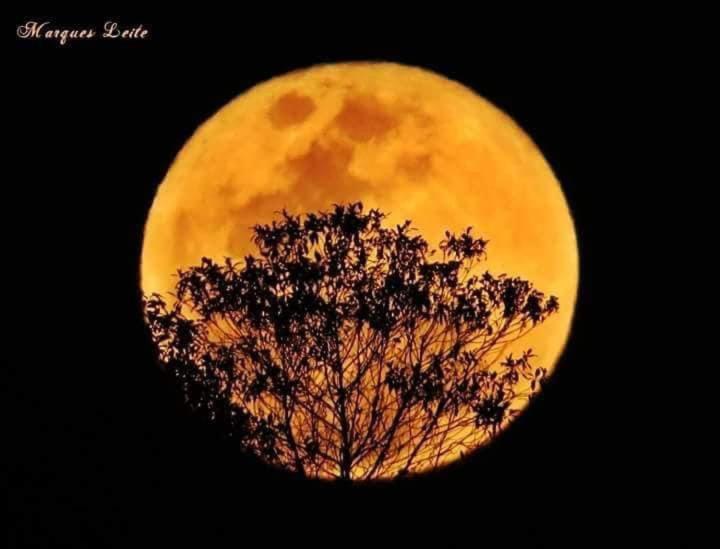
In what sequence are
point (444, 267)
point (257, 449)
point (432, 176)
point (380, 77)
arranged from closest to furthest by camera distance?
1. point (444, 267)
2. point (257, 449)
3. point (432, 176)
4. point (380, 77)

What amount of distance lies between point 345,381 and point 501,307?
85.8 inches

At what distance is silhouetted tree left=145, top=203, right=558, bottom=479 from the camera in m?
13.2

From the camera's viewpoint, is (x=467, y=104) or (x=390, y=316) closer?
(x=390, y=316)

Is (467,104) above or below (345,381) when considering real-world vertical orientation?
above

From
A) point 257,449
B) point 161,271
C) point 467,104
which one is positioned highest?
point 467,104

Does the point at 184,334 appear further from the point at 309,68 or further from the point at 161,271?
the point at 309,68

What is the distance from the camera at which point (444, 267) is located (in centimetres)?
1320

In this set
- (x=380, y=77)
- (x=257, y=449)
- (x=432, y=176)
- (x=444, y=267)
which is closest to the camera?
(x=444, y=267)

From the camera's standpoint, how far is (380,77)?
16.1 m

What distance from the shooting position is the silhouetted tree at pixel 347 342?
13.2 meters

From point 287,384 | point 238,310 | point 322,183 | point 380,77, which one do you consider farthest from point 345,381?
point 380,77

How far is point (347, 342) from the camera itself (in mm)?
13641

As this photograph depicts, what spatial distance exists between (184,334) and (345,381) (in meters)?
2.11

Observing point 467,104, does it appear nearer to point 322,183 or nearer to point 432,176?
point 432,176
